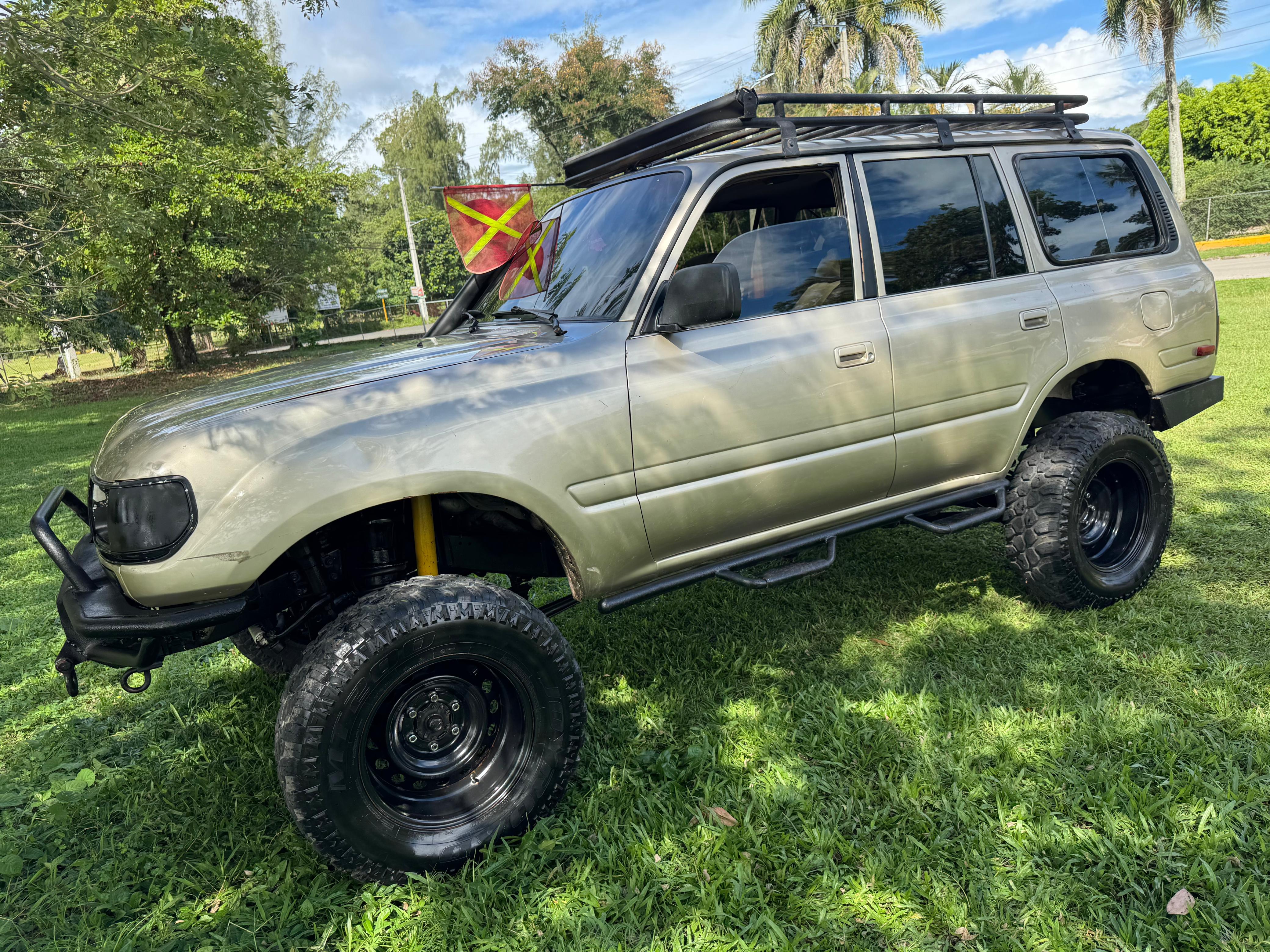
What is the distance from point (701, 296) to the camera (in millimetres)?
2768

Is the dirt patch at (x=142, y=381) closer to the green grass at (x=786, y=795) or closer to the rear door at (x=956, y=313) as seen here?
the green grass at (x=786, y=795)

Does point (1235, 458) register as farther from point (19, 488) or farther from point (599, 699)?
point (19, 488)

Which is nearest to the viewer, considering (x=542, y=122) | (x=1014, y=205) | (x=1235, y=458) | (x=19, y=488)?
(x=1014, y=205)

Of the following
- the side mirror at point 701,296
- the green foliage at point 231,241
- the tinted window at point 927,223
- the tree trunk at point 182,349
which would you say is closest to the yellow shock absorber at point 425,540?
the side mirror at point 701,296

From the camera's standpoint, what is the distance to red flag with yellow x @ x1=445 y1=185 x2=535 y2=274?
11.5ft

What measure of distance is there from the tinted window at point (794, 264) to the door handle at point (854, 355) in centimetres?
21

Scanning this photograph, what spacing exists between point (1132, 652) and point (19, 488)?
36.0 feet

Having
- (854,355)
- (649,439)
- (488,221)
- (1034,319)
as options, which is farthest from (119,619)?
(1034,319)

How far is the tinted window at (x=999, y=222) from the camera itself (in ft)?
12.2

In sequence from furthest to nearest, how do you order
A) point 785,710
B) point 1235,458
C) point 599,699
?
point 1235,458, point 599,699, point 785,710

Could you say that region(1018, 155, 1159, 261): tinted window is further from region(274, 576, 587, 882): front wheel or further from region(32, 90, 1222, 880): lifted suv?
region(274, 576, 587, 882): front wheel

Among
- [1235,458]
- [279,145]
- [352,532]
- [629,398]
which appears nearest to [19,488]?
[352,532]

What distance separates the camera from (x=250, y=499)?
2.29 m

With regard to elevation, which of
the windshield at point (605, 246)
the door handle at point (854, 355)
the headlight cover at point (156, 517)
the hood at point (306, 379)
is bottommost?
the headlight cover at point (156, 517)
